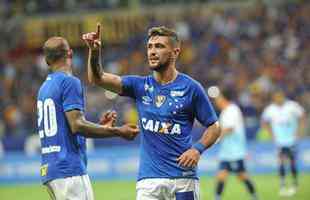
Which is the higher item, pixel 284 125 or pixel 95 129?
pixel 95 129

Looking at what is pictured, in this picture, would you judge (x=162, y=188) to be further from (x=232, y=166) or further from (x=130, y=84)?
(x=232, y=166)

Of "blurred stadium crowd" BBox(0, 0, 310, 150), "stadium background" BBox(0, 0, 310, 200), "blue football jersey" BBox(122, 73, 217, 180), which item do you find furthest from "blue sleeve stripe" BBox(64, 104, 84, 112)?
"blurred stadium crowd" BBox(0, 0, 310, 150)

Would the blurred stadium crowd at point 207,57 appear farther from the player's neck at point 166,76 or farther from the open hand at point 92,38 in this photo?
the open hand at point 92,38

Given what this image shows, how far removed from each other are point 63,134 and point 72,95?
0.38m

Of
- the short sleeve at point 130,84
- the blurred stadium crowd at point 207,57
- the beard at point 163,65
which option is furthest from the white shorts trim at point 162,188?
the blurred stadium crowd at point 207,57

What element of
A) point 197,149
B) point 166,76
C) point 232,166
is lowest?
point 232,166

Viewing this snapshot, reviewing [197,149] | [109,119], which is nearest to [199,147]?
[197,149]

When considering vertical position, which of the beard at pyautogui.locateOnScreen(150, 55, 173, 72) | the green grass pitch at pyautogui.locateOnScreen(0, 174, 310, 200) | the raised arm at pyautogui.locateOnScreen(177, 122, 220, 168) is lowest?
the green grass pitch at pyautogui.locateOnScreen(0, 174, 310, 200)

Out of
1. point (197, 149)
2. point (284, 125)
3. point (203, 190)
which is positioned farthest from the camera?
point (203, 190)

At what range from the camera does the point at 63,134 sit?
7.57 m

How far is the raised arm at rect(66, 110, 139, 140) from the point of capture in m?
7.39

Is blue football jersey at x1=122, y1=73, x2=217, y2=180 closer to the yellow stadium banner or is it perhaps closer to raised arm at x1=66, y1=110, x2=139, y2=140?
raised arm at x1=66, y1=110, x2=139, y2=140

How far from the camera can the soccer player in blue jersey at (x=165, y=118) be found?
7691mm

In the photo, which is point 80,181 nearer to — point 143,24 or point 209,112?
point 209,112
